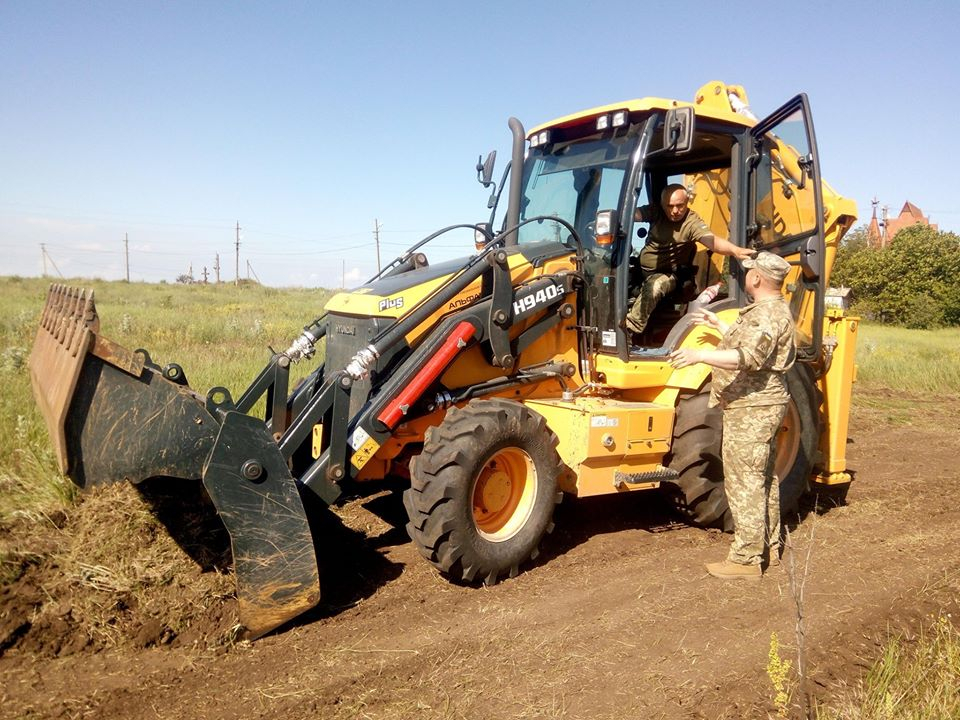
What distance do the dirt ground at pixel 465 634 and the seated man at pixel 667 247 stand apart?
1.69 meters

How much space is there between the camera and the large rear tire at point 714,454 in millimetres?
5070

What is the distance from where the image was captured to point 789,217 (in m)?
5.64

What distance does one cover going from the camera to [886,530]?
5641 millimetres

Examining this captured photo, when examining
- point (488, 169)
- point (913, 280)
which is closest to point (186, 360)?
point (488, 169)

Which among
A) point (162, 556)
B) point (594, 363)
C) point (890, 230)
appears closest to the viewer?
point (162, 556)

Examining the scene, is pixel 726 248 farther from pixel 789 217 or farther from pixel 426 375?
pixel 426 375

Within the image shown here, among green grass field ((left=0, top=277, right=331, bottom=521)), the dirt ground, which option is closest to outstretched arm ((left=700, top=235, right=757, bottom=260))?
the dirt ground

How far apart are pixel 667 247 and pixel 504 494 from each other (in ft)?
7.54

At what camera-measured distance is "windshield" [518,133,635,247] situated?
519 cm

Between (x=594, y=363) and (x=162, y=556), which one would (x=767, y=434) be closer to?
(x=594, y=363)

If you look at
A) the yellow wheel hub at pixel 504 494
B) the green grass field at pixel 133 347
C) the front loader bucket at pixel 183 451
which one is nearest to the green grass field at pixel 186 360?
the green grass field at pixel 133 347

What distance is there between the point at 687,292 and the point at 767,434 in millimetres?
1607

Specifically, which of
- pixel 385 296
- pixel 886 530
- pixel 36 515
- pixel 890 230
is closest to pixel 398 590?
pixel 385 296

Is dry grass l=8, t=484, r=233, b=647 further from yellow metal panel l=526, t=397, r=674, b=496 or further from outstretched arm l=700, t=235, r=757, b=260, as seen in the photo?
outstretched arm l=700, t=235, r=757, b=260
